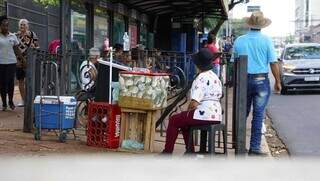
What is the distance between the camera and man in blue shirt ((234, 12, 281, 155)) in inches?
321

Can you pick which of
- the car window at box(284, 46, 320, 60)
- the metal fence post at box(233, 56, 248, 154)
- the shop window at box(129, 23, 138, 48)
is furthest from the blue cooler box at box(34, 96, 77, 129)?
the car window at box(284, 46, 320, 60)

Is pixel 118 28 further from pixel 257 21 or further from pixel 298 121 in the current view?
pixel 257 21

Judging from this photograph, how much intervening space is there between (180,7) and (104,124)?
12.2 m

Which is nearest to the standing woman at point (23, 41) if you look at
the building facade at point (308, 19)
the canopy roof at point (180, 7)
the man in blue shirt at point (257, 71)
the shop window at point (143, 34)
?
the canopy roof at point (180, 7)

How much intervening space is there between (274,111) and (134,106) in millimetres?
7548

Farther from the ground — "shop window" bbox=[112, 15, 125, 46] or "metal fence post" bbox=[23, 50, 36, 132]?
"shop window" bbox=[112, 15, 125, 46]

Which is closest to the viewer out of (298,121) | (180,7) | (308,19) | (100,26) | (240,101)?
(240,101)

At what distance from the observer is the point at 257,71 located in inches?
322

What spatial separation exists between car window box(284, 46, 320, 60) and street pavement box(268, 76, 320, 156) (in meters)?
1.70

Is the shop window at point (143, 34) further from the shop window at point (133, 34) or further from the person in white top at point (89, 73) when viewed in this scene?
the person in white top at point (89, 73)

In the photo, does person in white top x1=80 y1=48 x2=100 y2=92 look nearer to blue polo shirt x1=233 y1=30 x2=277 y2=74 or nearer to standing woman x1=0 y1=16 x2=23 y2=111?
blue polo shirt x1=233 y1=30 x2=277 y2=74

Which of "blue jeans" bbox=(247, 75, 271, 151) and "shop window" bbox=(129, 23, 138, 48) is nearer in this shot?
"blue jeans" bbox=(247, 75, 271, 151)

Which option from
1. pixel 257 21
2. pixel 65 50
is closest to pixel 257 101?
pixel 257 21

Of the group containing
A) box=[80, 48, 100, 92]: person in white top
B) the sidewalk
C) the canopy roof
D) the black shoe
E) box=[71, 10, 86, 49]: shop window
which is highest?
the canopy roof
